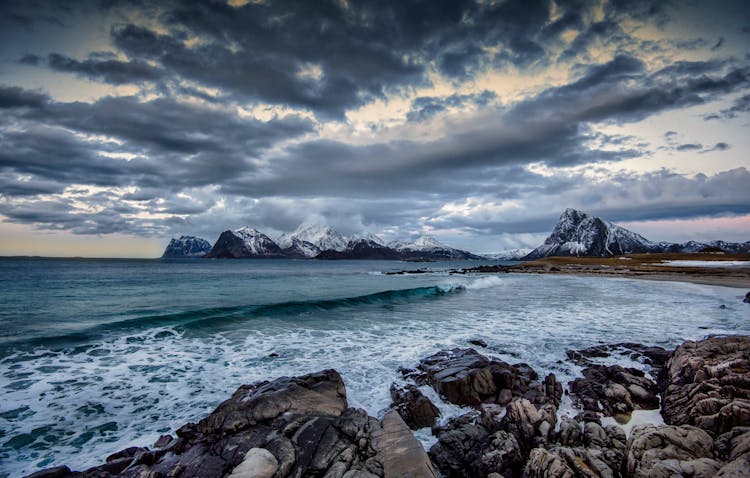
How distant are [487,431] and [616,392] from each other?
3.92 m

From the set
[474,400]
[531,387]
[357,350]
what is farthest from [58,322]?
[531,387]

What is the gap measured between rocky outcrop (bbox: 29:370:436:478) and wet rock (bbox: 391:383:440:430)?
1.26 metres

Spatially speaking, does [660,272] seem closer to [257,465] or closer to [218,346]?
[218,346]

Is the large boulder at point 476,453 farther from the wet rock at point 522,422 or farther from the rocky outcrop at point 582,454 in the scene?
the rocky outcrop at point 582,454

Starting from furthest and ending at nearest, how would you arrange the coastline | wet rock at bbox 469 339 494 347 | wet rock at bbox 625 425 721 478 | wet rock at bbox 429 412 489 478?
1. the coastline
2. wet rock at bbox 469 339 494 347
3. wet rock at bbox 429 412 489 478
4. wet rock at bbox 625 425 721 478

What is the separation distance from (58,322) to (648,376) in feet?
90.6

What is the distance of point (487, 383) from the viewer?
29.6ft

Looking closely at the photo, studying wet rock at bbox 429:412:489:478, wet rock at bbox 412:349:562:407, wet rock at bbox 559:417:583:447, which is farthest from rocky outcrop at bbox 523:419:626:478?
wet rock at bbox 412:349:562:407

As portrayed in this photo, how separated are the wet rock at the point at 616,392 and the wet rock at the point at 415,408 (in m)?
3.79

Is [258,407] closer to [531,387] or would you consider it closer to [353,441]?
[353,441]

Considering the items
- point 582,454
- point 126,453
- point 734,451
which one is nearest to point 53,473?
point 126,453

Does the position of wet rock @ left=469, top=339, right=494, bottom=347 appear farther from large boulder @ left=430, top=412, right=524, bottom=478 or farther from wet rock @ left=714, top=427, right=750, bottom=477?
wet rock @ left=714, top=427, right=750, bottom=477

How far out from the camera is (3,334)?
601 inches

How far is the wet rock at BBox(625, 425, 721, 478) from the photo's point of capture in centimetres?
472
